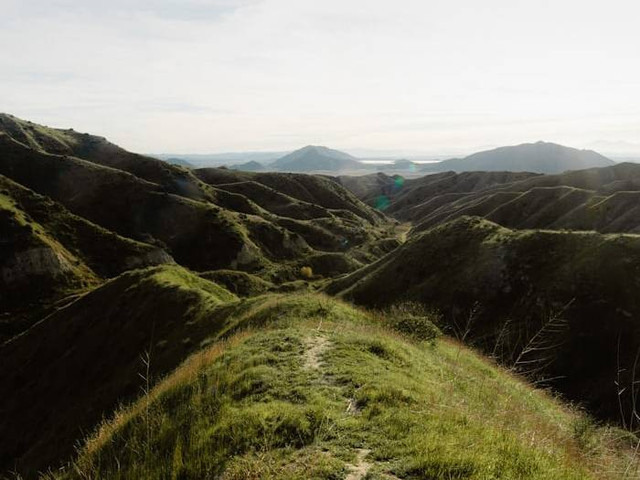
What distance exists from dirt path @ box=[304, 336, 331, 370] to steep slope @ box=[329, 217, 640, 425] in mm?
13021

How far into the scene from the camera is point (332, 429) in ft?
30.1

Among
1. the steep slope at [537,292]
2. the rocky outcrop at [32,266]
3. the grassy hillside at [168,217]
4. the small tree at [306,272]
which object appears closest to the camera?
the steep slope at [537,292]

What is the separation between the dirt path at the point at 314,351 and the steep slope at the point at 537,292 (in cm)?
1302

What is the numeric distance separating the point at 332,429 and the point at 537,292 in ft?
125

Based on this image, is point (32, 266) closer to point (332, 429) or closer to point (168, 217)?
point (168, 217)

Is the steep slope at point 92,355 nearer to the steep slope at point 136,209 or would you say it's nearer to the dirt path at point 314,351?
the dirt path at point 314,351

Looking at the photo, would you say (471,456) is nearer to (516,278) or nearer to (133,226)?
(516,278)

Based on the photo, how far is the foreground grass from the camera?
765 cm

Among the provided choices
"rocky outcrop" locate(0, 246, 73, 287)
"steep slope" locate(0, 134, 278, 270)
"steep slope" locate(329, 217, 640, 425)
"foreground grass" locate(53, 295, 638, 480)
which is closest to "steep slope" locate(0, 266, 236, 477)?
"foreground grass" locate(53, 295, 638, 480)

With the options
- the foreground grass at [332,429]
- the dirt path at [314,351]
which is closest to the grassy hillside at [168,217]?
the dirt path at [314,351]

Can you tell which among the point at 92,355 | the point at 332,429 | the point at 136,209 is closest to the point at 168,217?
the point at 136,209

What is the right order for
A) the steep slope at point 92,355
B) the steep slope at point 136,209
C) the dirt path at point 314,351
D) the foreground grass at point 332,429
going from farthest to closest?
the steep slope at point 136,209 < the steep slope at point 92,355 < the dirt path at point 314,351 < the foreground grass at point 332,429

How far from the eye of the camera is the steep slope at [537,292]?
31.9 m

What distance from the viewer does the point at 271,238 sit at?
123000 millimetres
